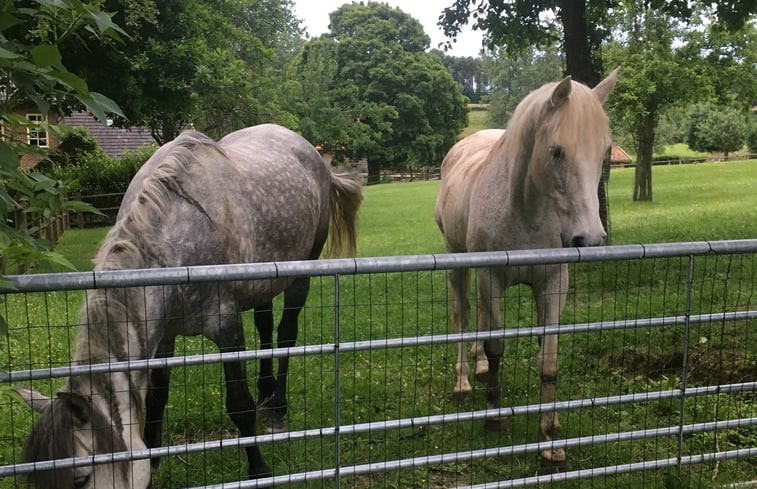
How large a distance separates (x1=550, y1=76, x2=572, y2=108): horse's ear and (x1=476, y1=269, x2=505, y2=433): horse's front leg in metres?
1.03

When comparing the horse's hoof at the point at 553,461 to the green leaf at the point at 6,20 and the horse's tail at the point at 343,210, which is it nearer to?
the horse's tail at the point at 343,210

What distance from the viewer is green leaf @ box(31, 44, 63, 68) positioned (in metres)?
1.43

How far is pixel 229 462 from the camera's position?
364 centimetres

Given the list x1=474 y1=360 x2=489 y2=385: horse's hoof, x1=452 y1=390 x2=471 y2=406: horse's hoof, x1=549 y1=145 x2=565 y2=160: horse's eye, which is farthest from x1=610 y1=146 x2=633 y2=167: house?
x1=549 y1=145 x2=565 y2=160: horse's eye

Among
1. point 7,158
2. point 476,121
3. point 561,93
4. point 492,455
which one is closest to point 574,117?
point 561,93

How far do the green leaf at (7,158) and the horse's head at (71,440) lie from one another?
947mm

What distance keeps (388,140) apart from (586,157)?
139ft

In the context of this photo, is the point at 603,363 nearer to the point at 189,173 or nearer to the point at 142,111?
the point at 189,173

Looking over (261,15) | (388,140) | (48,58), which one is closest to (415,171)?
(388,140)

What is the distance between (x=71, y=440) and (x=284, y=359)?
2.33m

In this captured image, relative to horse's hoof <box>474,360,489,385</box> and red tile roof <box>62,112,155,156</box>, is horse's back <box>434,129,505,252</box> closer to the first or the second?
horse's hoof <box>474,360,489,385</box>

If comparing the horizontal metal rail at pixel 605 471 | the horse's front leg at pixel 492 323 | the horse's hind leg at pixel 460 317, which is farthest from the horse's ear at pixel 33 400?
the horse's hind leg at pixel 460 317

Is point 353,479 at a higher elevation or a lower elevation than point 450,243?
lower

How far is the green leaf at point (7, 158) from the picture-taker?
1.54 metres
